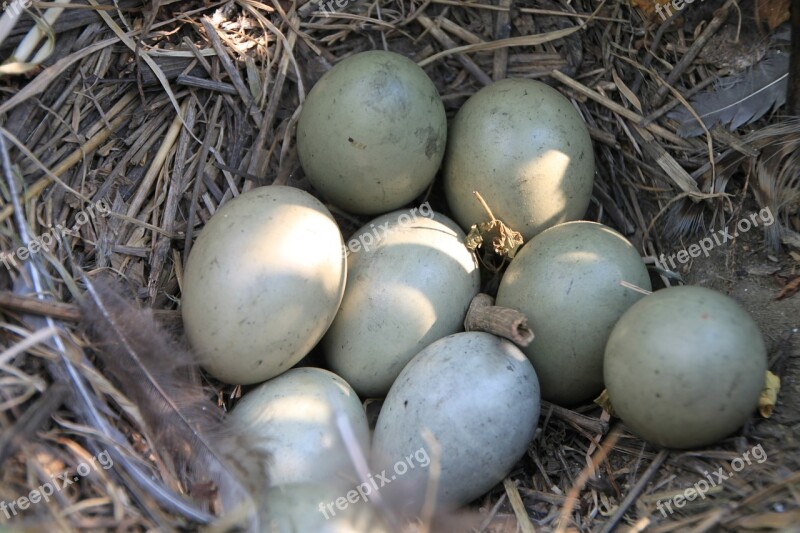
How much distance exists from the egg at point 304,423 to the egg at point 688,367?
2.23 ft

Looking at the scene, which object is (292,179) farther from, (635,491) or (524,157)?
(635,491)

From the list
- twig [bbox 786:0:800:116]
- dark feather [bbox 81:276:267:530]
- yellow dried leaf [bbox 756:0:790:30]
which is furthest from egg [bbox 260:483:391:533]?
yellow dried leaf [bbox 756:0:790:30]

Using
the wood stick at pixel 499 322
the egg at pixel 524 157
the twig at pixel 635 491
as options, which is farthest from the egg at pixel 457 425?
the egg at pixel 524 157

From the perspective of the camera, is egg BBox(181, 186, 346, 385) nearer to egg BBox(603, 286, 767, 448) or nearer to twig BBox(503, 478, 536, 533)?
twig BBox(503, 478, 536, 533)

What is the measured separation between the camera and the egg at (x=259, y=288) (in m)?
1.91

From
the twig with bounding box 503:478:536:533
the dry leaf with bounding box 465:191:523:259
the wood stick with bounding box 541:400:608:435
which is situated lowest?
the twig with bounding box 503:478:536:533

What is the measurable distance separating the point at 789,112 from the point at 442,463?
142 cm

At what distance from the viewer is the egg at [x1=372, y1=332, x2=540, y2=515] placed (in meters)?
1.83

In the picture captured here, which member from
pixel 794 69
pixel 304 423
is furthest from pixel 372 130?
pixel 794 69

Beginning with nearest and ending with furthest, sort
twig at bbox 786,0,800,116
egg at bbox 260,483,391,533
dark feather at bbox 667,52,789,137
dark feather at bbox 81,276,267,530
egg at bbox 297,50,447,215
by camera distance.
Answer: egg at bbox 260,483,391,533, dark feather at bbox 81,276,267,530, twig at bbox 786,0,800,116, egg at bbox 297,50,447,215, dark feather at bbox 667,52,789,137

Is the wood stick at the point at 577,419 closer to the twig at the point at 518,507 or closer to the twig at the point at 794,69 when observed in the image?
the twig at the point at 518,507

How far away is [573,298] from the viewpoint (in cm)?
201

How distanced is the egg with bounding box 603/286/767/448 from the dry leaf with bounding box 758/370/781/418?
6 centimetres

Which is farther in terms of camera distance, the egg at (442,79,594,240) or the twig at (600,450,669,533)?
the egg at (442,79,594,240)
